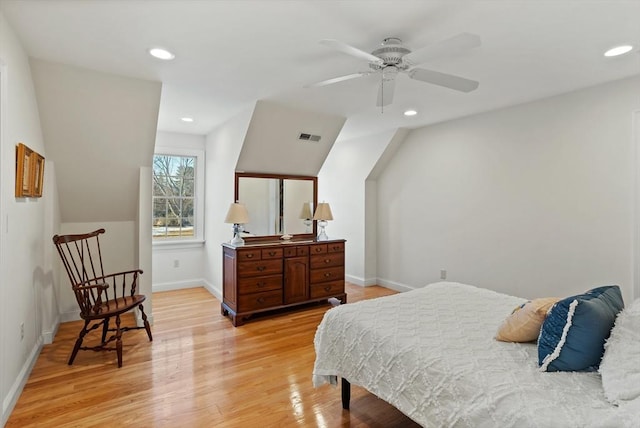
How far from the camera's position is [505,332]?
1.75 m

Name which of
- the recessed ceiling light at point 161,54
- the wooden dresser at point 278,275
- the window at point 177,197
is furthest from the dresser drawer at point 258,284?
the recessed ceiling light at point 161,54

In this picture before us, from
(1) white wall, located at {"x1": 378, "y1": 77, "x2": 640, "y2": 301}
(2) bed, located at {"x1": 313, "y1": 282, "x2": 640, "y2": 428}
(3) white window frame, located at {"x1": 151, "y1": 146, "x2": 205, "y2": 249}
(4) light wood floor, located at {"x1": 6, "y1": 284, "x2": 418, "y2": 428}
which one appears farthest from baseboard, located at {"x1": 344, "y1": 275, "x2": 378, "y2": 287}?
(2) bed, located at {"x1": 313, "y1": 282, "x2": 640, "y2": 428}

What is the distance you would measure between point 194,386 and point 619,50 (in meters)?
3.90

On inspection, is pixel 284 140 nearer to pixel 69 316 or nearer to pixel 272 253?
pixel 272 253

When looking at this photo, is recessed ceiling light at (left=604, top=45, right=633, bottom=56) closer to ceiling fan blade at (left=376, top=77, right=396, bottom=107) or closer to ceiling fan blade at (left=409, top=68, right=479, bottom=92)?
ceiling fan blade at (left=409, top=68, right=479, bottom=92)

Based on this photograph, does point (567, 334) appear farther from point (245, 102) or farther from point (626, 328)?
point (245, 102)

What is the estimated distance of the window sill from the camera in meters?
4.94

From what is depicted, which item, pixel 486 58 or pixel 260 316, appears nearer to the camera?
pixel 486 58

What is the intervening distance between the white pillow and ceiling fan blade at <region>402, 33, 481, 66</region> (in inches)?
58.1

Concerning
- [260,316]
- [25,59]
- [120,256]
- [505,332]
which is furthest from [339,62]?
[120,256]

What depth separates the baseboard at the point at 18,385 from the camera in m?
2.05

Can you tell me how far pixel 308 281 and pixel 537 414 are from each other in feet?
10.5

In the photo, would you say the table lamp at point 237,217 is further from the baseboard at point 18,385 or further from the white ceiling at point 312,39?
the baseboard at point 18,385

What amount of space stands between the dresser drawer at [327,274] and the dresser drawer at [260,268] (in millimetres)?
506
